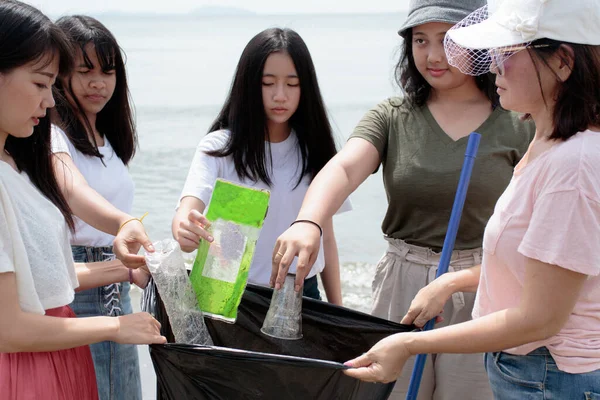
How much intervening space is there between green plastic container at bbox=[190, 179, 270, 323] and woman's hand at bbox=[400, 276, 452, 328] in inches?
17.6

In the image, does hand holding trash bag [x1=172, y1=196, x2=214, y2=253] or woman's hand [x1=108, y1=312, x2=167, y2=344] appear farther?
hand holding trash bag [x1=172, y1=196, x2=214, y2=253]

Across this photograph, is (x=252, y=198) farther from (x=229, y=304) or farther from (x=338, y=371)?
(x=338, y=371)

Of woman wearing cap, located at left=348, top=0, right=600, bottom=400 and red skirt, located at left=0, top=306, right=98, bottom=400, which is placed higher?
woman wearing cap, located at left=348, top=0, right=600, bottom=400

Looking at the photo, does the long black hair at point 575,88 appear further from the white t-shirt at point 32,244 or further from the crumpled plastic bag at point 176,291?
the white t-shirt at point 32,244

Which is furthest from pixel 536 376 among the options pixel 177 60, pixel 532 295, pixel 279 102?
pixel 177 60

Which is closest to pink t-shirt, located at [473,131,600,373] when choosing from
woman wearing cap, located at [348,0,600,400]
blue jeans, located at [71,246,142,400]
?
woman wearing cap, located at [348,0,600,400]

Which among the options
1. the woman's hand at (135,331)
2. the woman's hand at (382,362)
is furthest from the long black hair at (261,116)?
the woman's hand at (382,362)

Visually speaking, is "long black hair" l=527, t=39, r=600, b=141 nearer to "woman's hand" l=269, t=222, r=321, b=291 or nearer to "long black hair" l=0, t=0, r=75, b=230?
"woman's hand" l=269, t=222, r=321, b=291

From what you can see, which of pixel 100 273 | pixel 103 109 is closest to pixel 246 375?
pixel 100 273

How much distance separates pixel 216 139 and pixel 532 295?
1.48 m

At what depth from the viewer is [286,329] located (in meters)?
1.97

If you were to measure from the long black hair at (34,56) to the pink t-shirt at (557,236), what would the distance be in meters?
1.05

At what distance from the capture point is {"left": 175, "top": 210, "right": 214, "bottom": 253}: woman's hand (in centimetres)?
187

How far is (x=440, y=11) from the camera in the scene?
90.3 inches
